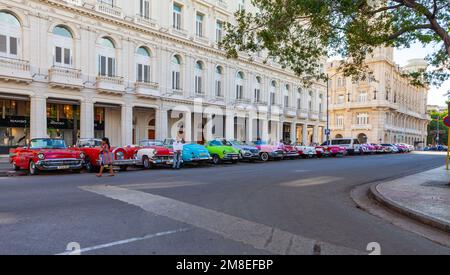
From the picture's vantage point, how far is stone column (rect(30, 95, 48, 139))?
22.0 m

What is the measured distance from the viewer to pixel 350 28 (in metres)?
11.1

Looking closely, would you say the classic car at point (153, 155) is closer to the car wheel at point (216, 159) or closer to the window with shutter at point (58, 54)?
the car wheel at point (216, 159)

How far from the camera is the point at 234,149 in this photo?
20.8 meters

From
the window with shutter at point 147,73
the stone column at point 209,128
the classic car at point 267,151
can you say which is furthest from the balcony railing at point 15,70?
the stone column at point 209,128

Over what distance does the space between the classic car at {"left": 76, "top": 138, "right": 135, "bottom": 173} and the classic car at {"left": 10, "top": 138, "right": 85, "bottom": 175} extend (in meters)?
0.44

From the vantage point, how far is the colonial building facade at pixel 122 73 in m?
21.9

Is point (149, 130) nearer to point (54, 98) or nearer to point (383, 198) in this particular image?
point (54, 98)

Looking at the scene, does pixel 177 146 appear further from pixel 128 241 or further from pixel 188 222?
pixel 128 241

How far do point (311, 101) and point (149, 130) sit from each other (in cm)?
2914

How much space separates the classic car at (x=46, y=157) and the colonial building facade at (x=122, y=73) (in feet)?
19.1

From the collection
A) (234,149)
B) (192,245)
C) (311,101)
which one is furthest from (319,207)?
(311,101)

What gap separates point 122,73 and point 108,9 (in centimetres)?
494

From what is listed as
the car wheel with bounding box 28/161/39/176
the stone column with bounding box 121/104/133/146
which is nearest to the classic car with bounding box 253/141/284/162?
the stone column with bounding box 121/104/133/146

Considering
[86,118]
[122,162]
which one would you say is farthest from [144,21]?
[122,162]
